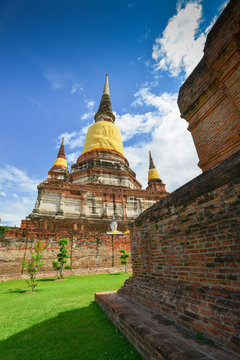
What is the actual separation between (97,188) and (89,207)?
2404 mm

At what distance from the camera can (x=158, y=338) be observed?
213 cm

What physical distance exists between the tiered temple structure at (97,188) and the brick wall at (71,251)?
391cm

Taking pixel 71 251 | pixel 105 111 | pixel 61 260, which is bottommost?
pixel 61 260

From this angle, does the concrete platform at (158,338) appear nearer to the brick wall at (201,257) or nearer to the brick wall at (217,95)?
the brick wall at (201,257)

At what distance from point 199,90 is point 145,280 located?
476cm

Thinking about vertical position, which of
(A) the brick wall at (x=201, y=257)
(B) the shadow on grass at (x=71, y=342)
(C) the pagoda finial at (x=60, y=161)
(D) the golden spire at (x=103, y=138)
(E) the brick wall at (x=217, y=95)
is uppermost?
(D) the golden spire at (x=103, y=138)

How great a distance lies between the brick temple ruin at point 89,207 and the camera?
1224 cm

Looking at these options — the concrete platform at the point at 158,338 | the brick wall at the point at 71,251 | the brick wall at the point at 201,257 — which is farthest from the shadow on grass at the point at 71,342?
the brick wall at the point at 71,251

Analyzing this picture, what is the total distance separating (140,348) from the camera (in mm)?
2348

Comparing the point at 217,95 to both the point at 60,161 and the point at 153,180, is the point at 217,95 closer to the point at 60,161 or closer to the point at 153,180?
the point at 153,180

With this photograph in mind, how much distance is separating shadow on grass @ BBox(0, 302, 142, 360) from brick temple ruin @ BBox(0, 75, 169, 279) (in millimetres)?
9383

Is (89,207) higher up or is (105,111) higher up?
(105,111)

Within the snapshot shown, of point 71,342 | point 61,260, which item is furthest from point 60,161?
point 71,342

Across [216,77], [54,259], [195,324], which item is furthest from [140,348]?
[54,259]
